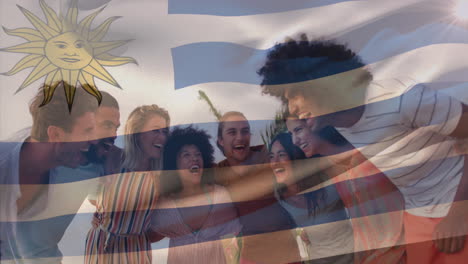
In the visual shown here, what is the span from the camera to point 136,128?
4188 millimetres

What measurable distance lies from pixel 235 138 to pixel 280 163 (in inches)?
13.9

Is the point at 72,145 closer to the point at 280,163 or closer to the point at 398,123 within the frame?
the point at 280,163

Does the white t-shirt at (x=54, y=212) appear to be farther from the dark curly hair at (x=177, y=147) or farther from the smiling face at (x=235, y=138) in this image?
the smiling face at (x=235, y=138)

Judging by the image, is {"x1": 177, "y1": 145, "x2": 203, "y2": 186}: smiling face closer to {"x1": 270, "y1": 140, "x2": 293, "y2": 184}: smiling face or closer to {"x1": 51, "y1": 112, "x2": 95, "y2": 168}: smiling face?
{"x1": 270, "y1": 140, "x2": 293, "y2": 184}: smiling face

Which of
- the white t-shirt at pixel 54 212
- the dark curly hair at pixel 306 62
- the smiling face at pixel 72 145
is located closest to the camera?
the white t-shirt at pixel 54 212

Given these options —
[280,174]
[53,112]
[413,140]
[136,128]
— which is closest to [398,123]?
[413,140]

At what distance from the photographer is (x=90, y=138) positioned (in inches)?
163

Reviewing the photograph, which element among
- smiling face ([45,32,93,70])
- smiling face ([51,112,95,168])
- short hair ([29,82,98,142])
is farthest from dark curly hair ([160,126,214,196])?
smiling face ([45,32,93,70])

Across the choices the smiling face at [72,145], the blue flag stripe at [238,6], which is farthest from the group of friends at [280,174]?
the blue flag stripe at [238,6]

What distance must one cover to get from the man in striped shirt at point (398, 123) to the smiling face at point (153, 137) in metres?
0.76

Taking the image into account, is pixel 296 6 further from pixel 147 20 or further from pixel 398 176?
pixel 398 176

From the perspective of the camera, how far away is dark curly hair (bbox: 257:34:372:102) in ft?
14.0

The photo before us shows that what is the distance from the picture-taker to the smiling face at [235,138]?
4211 mm

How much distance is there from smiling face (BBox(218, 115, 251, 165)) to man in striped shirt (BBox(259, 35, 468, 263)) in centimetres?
31
